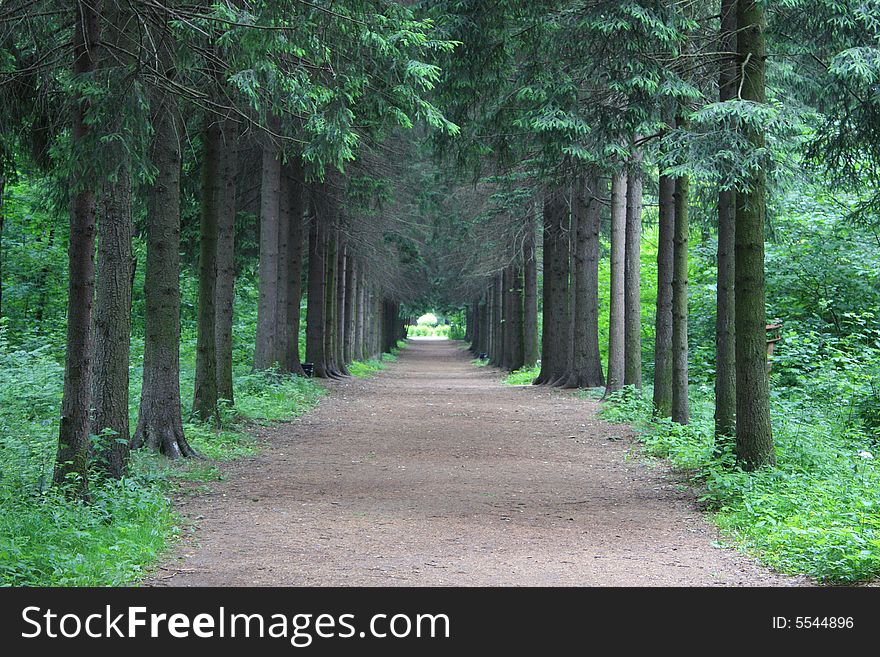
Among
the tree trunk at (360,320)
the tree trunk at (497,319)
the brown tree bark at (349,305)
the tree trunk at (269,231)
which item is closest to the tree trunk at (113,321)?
the tree trunk at (269,231)

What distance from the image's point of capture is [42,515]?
706cm

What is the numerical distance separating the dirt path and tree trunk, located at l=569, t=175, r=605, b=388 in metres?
7.01

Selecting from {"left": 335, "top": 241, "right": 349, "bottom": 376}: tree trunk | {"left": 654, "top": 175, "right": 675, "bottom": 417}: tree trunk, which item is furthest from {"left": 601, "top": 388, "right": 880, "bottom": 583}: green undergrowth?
{"left": 335, "top": 241, "right": 349, "bottom": 376}: tree trunk

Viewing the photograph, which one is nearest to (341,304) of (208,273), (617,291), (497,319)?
(497,319)

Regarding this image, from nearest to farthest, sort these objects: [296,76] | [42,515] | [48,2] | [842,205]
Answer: [42,515] < [48,2] < [296,76] < [842,205]

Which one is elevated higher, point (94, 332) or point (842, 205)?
point (842, 205)

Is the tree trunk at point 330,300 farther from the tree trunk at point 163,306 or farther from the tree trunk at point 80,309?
the tree trunk at point 80,309

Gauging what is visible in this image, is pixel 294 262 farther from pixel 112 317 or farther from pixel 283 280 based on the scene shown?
pixel 112 317

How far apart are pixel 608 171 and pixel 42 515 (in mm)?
8968

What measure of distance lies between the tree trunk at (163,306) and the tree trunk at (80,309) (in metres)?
2.85

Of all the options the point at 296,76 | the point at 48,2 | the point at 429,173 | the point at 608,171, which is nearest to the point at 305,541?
the point at 296,76

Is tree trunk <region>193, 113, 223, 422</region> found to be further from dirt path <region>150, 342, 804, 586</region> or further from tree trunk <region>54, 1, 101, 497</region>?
tree trunk <region>54, 1, 101, 497</region>

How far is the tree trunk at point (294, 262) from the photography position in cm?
2294
